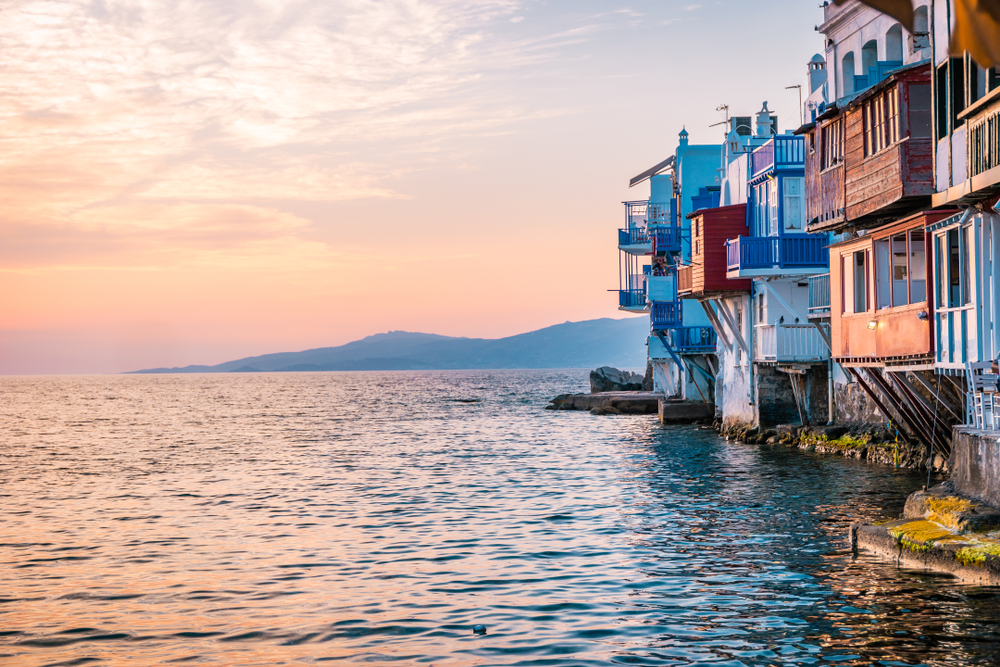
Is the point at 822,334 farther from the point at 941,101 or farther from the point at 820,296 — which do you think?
the point at 941,101

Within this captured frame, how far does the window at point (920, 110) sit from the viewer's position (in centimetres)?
2006

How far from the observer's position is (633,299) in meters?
58.2

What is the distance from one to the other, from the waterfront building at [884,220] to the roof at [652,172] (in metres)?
29.5

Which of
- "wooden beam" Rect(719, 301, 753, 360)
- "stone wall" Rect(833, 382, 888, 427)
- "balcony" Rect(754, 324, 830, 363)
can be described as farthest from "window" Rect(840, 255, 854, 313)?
"wooden beam" Rect(719, 301, 753, 360)

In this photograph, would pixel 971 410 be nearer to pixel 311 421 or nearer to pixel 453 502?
pixel 453 502

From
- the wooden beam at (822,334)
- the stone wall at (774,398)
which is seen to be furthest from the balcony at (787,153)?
the stone wall at (774,398)

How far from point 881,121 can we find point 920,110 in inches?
47.7

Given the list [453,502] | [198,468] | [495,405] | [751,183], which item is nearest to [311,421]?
[495,405]

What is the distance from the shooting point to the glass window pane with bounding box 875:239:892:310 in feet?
72.2

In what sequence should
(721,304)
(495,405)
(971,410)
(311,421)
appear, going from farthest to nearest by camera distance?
(495,405) < (311,421) < (721,304) < (971,410)

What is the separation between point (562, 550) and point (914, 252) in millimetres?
10737

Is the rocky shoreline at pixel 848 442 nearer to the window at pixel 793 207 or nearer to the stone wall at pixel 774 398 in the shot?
the stone wall at pixel 774 398

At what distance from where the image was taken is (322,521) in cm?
2225

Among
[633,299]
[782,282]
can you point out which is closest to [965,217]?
[782,282]
